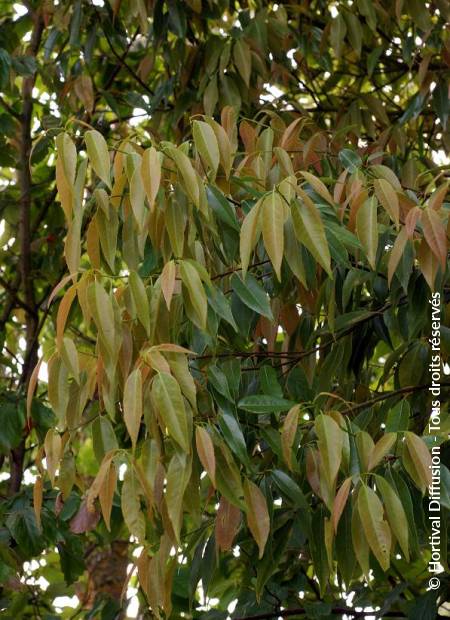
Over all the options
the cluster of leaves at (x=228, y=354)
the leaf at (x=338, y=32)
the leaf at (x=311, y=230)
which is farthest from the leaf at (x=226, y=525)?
the leaf at (x=338, y=32)

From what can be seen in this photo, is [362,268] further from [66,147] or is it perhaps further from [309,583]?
[309,583]

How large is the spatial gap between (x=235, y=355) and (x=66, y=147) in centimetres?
40

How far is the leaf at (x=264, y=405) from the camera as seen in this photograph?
1.32m

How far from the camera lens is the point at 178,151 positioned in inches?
52.2

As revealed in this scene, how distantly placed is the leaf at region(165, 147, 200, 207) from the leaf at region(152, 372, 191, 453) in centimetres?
25

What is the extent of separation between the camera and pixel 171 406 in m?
1.14

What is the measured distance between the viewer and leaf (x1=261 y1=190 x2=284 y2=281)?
1241 mm

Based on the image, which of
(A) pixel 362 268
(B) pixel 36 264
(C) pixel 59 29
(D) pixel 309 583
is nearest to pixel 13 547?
(D) pixel 309 583

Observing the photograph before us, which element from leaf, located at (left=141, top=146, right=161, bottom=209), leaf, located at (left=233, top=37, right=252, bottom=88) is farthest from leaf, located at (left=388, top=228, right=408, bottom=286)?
leaf, located at (left=233, top=37, right=252, bottom=88)

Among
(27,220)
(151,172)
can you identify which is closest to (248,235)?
(151,172)

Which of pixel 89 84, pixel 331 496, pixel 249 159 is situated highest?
pixel 89 84

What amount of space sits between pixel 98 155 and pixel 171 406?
1.14 ft

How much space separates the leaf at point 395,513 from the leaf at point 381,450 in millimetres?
20

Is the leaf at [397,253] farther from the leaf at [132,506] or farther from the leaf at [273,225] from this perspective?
the leaf at [132,506]
